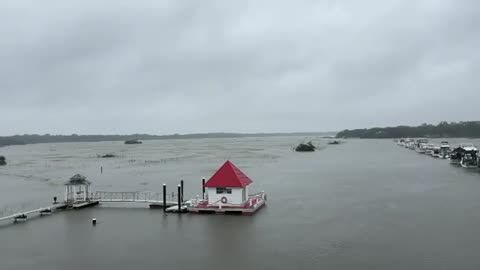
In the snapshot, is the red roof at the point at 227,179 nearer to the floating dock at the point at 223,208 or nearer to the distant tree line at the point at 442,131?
the floating dock at the point at 223,208

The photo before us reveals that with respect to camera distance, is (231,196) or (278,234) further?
(231,196)

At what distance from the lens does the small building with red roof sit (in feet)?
83.2

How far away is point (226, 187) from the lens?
25.4 metres

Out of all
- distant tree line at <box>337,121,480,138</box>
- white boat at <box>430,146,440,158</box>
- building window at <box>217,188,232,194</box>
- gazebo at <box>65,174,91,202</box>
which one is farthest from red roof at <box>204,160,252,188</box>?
distant tree line at <box>337,121,480,138</box>

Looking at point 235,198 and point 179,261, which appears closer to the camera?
point 179,261

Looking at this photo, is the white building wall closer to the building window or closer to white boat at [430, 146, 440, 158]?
the building window

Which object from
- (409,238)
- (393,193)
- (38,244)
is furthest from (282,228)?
(393,193)

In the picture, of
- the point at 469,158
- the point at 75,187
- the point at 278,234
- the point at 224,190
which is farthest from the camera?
the point at 469,158

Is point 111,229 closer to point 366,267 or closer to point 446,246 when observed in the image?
point 366,267

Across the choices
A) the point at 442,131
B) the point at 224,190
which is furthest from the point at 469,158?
the point at 442,131

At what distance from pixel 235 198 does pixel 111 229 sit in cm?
652

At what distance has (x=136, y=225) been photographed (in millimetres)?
23516

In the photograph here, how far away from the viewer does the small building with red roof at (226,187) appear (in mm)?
25359

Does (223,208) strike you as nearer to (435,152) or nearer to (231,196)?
(231,196)
